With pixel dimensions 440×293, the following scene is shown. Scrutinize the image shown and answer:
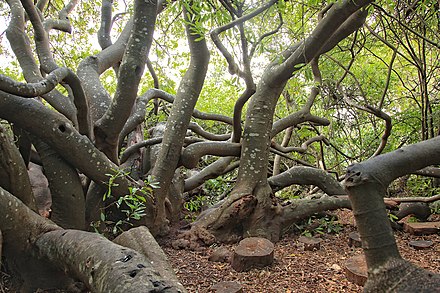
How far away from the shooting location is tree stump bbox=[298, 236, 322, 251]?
3.94 meters

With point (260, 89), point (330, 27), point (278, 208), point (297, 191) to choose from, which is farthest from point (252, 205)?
point (297, 191)

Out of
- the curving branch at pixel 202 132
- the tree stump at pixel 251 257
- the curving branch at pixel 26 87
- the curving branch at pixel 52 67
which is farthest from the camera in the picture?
the curving branch at pixel 202 132

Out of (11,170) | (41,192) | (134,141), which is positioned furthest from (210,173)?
(11,170)

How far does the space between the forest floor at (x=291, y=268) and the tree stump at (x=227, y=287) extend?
0.35ft

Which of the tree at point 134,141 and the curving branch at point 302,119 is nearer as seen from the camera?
the tree at point 134,141

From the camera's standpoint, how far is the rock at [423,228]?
4277 millimetres

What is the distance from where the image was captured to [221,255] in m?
3.56

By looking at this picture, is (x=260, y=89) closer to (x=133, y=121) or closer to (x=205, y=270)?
(x=133, y=121)

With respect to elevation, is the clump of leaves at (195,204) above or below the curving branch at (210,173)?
below

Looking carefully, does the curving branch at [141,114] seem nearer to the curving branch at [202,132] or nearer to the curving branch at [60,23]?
the curving branch at [202,132]

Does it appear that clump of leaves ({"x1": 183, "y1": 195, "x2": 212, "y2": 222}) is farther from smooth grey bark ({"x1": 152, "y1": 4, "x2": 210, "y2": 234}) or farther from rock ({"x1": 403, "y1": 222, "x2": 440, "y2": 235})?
rock ({"x1": 403, "y1": 222, "x2": 440, "y2": 235})

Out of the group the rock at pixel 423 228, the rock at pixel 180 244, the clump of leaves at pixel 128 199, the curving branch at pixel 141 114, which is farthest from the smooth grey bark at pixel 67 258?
the rock at pixel 423 228

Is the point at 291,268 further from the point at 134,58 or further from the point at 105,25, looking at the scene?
the point at 105,25

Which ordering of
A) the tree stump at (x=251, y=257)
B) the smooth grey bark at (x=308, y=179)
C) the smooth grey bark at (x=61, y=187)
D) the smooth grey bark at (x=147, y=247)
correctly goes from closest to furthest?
the smooth grey bark at (x=147, y=247)
the smooth grey bark at (x=61, y=187)
the tree stump at (x=251, y=257)
the smooth grey bark at (x=308, y=179)
